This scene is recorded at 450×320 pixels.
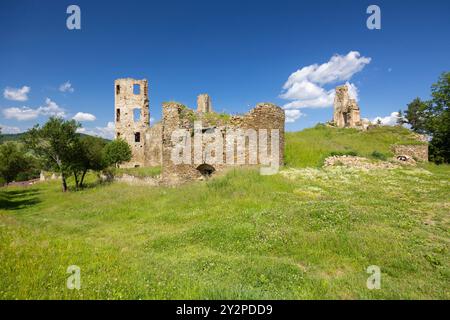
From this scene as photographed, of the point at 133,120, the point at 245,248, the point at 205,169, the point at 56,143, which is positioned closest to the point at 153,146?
the point at 133,120

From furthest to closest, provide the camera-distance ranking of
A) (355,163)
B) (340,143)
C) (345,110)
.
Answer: (345,110) < (340,143) < (355,163)

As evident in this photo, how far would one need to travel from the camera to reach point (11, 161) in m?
29.0

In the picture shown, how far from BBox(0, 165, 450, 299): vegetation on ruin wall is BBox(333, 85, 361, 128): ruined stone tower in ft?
110

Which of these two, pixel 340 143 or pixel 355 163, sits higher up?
pixel 340 143

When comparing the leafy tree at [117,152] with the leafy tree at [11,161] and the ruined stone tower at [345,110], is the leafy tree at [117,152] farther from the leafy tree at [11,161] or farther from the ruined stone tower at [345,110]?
the ruined stone tower at [345,110]

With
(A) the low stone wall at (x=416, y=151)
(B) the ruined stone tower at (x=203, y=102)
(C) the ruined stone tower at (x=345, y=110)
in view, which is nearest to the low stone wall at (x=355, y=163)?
(A) the low stone wall at (x=416, y=151)

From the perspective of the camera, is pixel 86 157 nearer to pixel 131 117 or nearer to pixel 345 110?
pixel 131 117

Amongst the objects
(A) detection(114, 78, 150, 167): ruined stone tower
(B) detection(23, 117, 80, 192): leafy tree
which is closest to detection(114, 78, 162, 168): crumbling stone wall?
(A) detection(114, 78, 150, 167): ruined stone tower

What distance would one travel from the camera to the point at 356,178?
48.9 ft

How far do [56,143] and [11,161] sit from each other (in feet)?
43.7

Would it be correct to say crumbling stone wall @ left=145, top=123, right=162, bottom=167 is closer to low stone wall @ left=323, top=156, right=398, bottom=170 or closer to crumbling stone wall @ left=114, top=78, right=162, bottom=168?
crumbling stone wall @ left=114, top=78, right=162, bottom=168

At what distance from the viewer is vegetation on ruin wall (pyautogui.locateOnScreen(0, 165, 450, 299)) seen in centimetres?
425
